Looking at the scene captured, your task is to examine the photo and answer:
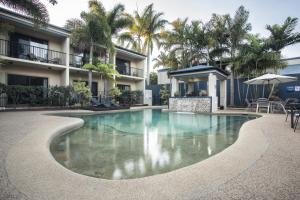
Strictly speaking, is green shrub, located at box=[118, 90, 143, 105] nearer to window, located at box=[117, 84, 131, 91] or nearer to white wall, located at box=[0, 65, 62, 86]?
window, located at box=[117, 84, 131, 91]

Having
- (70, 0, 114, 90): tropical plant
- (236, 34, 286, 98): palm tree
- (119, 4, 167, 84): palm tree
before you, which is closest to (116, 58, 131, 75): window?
(119, 4, 167, 84): palm tree

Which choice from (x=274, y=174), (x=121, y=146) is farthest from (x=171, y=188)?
(x=121, y=146)

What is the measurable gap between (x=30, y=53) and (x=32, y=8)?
216 inches

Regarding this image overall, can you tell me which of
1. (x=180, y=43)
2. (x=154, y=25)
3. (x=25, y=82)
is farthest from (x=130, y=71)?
(x=25, y=82)

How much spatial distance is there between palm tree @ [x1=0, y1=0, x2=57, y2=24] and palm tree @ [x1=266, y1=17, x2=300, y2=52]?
16.1 metres

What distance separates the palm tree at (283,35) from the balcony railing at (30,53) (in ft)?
57.3

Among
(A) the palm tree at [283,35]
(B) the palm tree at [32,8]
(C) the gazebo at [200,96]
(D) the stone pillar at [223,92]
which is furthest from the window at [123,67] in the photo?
(A) the palm tree at [283,35]

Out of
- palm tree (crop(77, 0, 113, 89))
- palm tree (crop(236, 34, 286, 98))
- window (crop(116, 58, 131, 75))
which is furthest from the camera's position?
window (crop(116, 58, 131, 75))

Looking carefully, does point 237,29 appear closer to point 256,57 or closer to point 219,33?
point 219,33

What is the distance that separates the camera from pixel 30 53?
1388cm

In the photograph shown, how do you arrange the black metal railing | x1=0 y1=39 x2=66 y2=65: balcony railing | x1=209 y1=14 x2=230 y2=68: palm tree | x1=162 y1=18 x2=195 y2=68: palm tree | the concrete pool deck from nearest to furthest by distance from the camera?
1. the concrete pool deck
2. x1=0 y1=39 x2=66 y2=65: balcony railing
3. x1=209 y1=14 x2=230 y2=68: palm tree
4. the black metal railing
5. x1=162 y1=18 x2=195 y2=68: palm tree

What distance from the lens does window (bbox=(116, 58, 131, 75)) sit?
21922 mm

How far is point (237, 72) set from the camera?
16.1 meters

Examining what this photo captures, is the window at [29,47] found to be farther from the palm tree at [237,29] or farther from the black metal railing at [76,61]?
the palm tree at [237,29]
